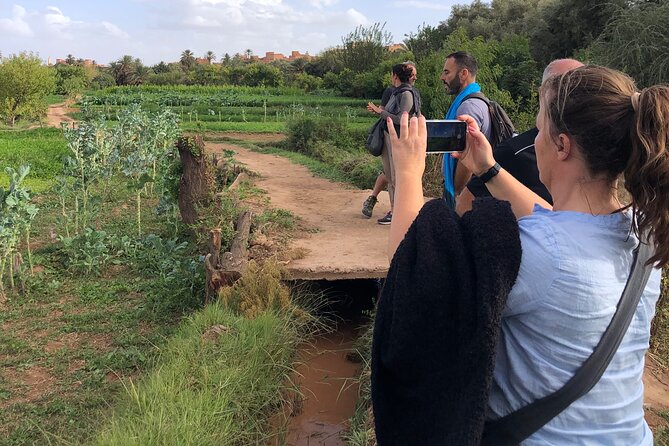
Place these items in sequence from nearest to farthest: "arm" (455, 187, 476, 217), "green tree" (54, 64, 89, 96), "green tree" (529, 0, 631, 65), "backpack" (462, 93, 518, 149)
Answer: "arm" (455, 187, 476, 217) → "backpack" (462, 93, 518, 149) → "green tree" (529, 0, 631, 65) → "green tree" (54, 64, 89, 96)

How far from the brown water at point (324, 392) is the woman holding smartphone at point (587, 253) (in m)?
2.84

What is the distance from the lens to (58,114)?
32.9 metres

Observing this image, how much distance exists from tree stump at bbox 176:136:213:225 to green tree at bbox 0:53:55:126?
22.3 meters

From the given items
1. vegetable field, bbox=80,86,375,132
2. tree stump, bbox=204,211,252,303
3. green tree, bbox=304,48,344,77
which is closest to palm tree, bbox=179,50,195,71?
green tree, bbox=304,48,344,77

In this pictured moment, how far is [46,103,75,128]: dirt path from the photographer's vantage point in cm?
2868

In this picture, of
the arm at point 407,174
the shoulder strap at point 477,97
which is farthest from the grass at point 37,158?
the arm at point 407,174

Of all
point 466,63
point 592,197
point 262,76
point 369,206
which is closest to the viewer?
point 592,197

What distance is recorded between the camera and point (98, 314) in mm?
5641

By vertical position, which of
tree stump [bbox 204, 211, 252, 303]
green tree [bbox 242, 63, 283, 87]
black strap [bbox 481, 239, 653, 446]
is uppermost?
green tree [bbox 242, 63, 283, 87]

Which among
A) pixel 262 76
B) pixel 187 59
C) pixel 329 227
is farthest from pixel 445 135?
pixel 187 59

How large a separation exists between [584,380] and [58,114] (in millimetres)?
35964

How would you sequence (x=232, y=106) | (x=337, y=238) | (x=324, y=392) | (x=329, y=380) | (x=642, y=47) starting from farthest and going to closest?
1. (x=232, y=106)
2. (x=642, y=47)
3. (x=337, y=238)
4. (x=329, y=380)
5. (x=324, y=392)

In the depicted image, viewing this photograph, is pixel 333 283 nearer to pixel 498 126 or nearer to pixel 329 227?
pixel 329 227

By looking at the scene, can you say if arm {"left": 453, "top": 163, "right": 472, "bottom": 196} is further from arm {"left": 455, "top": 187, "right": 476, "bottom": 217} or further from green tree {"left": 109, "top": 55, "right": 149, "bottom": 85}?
green tree {"left": 109, "top": 55, "right": 149, "bottom": 85}
